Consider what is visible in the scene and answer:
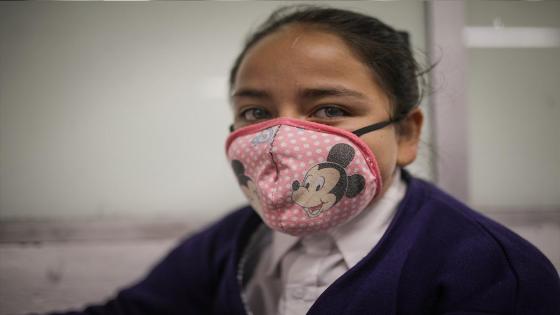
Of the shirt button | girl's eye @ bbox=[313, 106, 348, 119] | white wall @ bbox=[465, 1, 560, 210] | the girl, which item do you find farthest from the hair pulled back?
the shirt button

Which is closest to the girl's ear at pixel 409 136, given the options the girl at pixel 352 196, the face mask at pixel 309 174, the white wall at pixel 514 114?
the girl at pixel 352 196

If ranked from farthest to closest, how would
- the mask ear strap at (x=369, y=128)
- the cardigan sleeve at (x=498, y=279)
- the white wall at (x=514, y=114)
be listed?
the white wall at (x=514, y=114) → the mask ear strap at (x=369, y=128) → the cardigan sleeve at (x=498, y=279)

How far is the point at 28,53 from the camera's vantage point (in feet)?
2.97

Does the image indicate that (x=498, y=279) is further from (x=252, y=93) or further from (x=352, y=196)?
(x=252, y=93)

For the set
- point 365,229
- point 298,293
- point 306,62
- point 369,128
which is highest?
point 306,62

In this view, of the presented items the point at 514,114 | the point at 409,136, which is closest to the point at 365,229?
the point at 409,136

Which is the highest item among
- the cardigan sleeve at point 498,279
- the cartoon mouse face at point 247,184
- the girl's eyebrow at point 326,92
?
the girl's eyebrow at point 326,92

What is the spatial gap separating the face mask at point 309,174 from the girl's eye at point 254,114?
0.07m

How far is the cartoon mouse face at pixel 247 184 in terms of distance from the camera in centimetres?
63

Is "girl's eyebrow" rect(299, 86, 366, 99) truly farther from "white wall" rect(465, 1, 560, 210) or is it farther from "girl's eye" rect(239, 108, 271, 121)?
"white wall" rect(465, 1, 560, 210)

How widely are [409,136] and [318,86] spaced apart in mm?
260

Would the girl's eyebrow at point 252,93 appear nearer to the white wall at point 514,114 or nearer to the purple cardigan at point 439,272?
the purple cardigan at point 439,272

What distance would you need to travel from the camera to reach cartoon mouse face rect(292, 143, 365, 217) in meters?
0.57

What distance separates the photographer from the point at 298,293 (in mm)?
667
